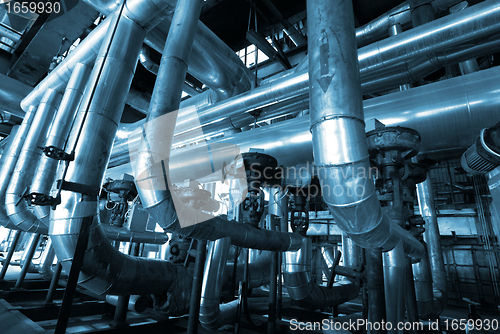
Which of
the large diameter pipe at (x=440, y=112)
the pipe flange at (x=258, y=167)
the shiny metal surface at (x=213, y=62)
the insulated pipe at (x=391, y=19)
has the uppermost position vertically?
the insulated pipe at (x=391, y=19)

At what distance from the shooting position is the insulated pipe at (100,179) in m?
1.81

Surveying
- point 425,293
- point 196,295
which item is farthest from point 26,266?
point 425,293

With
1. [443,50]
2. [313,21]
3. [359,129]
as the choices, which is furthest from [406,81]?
[359,129]

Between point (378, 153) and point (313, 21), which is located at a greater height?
point (313, 21)

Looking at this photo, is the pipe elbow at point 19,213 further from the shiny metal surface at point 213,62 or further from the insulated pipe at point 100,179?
the shiny metal surface at point 213,62

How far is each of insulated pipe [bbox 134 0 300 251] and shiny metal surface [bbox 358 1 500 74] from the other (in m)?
1.62

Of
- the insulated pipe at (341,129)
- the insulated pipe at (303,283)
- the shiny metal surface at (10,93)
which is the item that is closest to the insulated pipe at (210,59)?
the insulated pipe at (341,129)

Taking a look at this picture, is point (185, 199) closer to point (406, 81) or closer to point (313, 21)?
point (313, 21)

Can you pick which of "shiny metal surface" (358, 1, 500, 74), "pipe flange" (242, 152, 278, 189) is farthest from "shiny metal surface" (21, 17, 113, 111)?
"shiny metal surface" (358, 1, 500, 74)

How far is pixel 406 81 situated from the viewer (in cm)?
266

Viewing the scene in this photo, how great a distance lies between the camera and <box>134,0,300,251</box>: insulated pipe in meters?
1.71

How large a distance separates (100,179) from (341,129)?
5.53ft

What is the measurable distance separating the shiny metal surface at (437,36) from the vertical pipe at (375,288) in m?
1.72

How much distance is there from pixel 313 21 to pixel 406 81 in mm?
1640
